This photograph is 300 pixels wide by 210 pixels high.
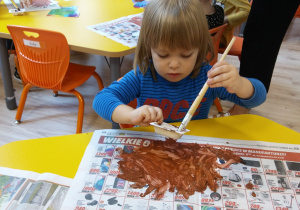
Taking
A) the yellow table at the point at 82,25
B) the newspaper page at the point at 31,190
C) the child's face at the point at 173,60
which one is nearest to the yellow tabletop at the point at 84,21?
the yellow table at the point at 82,25

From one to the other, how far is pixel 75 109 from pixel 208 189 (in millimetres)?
1477

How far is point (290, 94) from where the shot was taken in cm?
218

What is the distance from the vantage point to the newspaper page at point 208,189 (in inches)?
21.5

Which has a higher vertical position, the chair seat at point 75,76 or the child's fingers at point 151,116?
the child's fingers at point 151,116

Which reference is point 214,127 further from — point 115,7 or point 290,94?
point 290,94

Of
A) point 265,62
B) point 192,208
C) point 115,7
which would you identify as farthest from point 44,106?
Result: point 192,208

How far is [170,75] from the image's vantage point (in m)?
0.83

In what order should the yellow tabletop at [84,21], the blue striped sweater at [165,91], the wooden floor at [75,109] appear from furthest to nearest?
1. the wooden floor at [75,109]
2. the yellow tabletop at [84,21]
3. the blue striped sweater at [165,91]

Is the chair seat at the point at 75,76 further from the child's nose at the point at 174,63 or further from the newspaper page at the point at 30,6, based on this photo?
the child's nose at the point at 174,63

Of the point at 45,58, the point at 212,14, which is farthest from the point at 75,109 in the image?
the point at 212,14

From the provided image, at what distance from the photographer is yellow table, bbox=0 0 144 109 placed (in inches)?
50.1

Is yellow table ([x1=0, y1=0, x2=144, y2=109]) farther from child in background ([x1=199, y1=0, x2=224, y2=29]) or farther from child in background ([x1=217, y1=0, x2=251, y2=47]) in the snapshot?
child in background ([x1=217, y1=0, x2=251, y2=47])

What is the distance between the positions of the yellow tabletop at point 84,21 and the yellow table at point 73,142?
62 cm

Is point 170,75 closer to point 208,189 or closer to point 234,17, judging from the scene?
point 208,189
